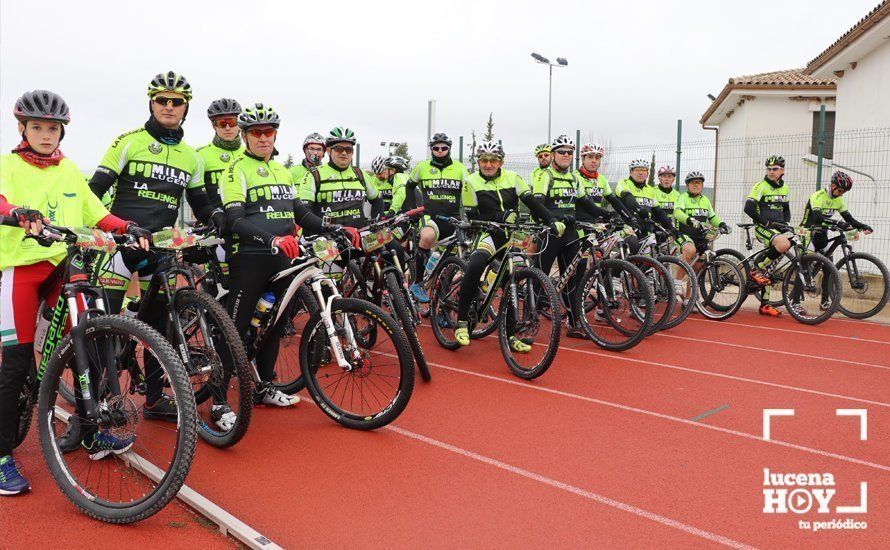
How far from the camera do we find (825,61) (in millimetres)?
15570

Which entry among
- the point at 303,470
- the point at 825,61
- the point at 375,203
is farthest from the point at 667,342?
the point at 825,61

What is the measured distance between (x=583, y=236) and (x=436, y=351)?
6.75ft

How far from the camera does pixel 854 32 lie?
44.7 ft

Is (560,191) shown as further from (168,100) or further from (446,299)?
(168,100)

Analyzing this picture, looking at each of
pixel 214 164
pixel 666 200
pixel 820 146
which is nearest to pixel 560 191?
pixel 666 200

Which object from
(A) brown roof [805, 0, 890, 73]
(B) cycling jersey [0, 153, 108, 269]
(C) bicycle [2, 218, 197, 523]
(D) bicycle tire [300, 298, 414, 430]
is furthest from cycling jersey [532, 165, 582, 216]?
(A) brown roof [805, 0, 890, 73]

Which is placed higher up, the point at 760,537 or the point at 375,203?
the point at 375,203

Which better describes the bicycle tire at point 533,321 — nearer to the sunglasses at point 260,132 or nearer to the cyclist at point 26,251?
the sunglasses at point 260,132

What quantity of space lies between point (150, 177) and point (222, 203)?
0.50 meters

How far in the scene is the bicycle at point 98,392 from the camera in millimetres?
3092

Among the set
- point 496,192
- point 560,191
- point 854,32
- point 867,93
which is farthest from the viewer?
point 867,93

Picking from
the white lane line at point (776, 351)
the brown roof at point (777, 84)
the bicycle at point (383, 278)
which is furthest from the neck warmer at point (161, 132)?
the brown roof at point (777, 84)

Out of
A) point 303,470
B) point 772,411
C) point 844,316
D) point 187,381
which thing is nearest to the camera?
point 187,381

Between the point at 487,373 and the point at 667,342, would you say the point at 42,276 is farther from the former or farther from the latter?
the point at 667,342
